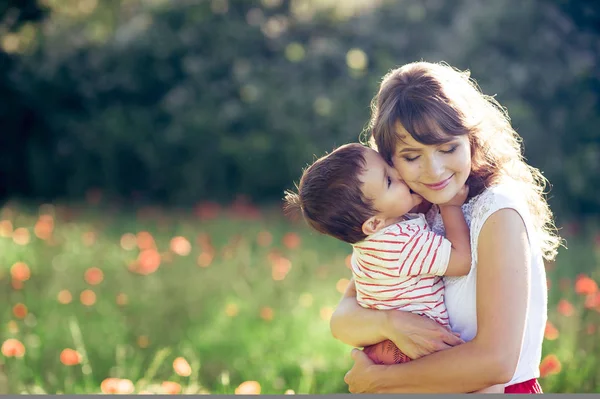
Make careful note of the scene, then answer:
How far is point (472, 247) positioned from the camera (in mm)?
1962

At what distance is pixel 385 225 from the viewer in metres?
2.11

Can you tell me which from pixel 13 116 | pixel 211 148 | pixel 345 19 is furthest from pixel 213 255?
pixel 13 116

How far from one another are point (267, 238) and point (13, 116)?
4468 mm

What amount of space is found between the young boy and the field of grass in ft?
2.25

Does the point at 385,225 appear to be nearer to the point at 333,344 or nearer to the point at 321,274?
the point at 333,344

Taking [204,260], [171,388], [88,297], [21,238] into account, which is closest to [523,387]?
[171,388]

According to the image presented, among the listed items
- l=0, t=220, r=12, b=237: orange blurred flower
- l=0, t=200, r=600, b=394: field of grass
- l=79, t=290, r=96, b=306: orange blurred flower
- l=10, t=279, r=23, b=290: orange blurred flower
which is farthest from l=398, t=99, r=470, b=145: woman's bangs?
l=0, t=220, r=12, b=237: orange blurred flower

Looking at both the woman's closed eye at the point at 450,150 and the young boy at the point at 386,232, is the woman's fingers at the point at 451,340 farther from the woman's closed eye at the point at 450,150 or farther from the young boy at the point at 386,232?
the woman's closed eye at the point at 450,150

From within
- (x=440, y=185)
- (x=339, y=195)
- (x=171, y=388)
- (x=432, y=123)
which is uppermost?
(x=432, y=123)

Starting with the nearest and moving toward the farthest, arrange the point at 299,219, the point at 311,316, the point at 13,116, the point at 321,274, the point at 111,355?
Answer: the point at 111,355, the point at 311,316, the point at 321,274, the point at 299,219, the point at 13,116

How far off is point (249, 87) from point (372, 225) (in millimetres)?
5751

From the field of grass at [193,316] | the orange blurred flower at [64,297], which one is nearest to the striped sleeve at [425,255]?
the field of grass at [193,316]

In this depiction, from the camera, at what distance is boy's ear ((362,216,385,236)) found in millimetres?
2076

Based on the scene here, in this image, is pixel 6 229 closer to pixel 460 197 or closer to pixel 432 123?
pixel 460 197
